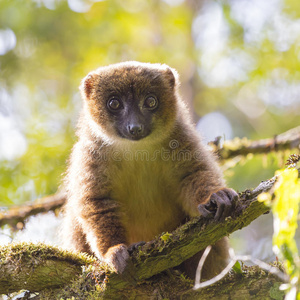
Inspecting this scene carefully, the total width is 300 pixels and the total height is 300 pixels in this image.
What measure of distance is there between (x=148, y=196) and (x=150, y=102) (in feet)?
4.85

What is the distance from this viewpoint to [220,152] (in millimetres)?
7562

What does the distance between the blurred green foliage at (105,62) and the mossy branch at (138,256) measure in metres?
4.99

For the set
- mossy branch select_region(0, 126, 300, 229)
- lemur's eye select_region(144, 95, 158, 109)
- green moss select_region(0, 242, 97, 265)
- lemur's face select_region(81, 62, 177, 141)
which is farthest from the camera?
mossy branch select_region(0, 126, 300, 229)

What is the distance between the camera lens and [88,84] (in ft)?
21.9

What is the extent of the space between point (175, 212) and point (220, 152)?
208 centimetres

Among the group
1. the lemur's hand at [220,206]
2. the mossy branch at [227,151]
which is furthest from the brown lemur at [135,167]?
the mossy branch at [227,151]

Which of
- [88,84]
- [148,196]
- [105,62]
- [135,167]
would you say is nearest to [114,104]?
[88,84]

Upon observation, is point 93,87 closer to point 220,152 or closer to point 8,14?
point 220,152

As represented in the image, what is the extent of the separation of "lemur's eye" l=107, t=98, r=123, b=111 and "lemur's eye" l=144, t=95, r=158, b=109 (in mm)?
402

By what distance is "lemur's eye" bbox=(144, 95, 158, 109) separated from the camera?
6.31m

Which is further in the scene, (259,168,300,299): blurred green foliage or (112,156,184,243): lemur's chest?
(112,156,184,243): lemur's chest

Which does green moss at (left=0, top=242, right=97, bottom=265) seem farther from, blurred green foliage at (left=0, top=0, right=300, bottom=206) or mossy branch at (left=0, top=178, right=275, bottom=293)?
blurred green foliage at (left=0, top=0, right=300, bottom=206)

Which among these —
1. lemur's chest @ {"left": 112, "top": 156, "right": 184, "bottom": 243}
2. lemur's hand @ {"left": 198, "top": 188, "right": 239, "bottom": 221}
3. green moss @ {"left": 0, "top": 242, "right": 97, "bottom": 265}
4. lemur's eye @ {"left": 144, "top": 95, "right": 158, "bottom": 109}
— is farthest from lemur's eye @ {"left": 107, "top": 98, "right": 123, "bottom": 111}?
green moss @ {"left": 0, "top": 242, "right": 97, "bottom": 265}

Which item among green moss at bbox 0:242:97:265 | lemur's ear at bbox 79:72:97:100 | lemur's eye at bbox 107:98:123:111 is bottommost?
green moss at bbox 0:242:97:265
